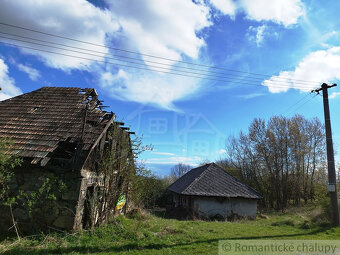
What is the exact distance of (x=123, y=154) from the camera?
346 inches

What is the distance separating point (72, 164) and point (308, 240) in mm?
8928

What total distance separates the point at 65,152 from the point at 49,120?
6.18ft

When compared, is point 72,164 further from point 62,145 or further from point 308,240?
point 308,240

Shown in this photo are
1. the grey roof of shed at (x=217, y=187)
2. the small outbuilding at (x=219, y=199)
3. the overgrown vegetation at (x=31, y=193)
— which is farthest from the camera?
the grey roof of shed at (x=217, y=187)

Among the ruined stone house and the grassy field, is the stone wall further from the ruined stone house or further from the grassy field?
the grassy field

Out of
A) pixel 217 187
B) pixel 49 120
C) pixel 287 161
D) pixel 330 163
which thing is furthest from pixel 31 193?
pixel 287 161

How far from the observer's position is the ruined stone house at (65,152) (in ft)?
23.1

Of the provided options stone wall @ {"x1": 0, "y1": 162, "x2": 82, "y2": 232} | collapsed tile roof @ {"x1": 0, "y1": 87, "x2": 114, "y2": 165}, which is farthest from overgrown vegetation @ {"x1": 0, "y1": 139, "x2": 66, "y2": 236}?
collapsed tile roof @ {"x1": 0, "y1": 87, "x2": 114, "y2": 165}

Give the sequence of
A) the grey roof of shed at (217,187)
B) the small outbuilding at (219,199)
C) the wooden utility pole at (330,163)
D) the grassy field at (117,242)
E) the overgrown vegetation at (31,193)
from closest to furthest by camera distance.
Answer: the grassy field at (117,242)
the overgrown vegetation at (31,193)
the wooden utility pole at (330,163)
the small outbuilding at (219,199)
the grey roof of shed at (217,187)

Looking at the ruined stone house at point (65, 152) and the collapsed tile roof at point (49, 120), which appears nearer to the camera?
the ruined stone house at point (65, 152)

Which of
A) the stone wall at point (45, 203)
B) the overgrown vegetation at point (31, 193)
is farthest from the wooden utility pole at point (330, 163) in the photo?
the overgrown vegetation at point (31, 193)

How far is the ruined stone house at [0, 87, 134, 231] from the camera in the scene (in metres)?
7.03

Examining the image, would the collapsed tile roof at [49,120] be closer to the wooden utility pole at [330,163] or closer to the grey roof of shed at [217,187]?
the grey roof of shed at [217,187]

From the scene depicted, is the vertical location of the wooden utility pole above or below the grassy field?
above
